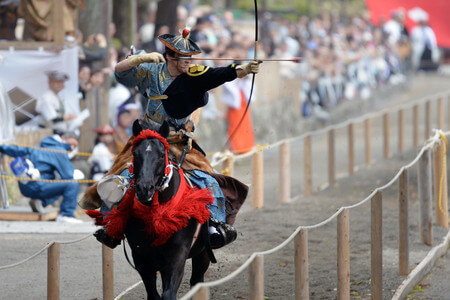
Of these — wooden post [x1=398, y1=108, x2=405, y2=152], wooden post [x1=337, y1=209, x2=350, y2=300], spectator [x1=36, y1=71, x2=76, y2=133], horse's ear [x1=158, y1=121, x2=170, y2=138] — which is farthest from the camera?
wooden post [x1=398, y1=108, x2=405, y2=152]

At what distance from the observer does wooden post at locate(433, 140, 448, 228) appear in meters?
11.3

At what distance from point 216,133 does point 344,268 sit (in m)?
10.1

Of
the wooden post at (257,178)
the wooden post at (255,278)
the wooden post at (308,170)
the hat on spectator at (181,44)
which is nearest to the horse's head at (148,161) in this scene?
the hat on spectator at (181,44)

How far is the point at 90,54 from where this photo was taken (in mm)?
14703

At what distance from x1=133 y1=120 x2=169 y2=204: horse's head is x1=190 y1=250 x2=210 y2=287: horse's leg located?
4.30 feet

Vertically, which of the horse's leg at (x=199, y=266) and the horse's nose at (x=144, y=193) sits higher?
the horse's nose at (x=144, y=193)

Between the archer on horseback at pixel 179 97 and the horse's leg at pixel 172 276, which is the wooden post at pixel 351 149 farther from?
the horse's leg at pixel 172 276

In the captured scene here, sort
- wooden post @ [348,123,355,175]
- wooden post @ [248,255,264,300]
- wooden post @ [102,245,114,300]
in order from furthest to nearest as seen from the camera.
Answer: wooden post @ [348,123,355,175], wooden post @ [102,245,114,300], wooden post @ [248,255,264,300]

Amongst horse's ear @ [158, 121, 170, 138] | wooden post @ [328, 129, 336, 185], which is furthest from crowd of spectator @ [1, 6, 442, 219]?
horse's ear @ [158, 121, 170, 138]

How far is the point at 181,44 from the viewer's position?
7.59 metres

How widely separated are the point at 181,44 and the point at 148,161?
4.17 ft

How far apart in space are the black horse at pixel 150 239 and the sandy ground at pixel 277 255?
48cm

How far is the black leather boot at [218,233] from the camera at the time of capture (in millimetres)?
7668

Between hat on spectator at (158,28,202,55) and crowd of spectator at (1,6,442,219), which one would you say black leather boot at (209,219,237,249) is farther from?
crowd of spectator at (1,6,442,219)
